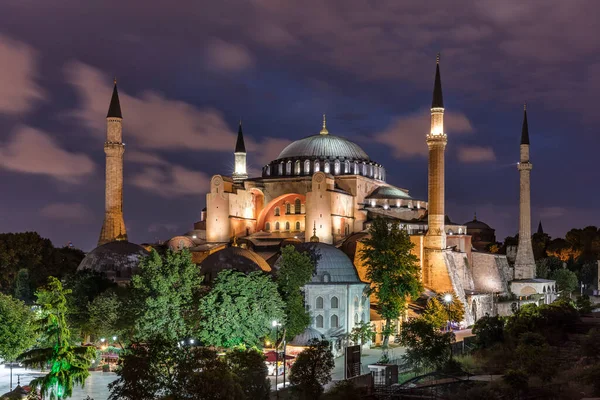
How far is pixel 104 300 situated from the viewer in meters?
27.3

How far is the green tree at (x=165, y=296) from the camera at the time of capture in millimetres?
24609

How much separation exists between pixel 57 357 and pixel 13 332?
6942mm

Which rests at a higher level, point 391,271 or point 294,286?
point 391,271

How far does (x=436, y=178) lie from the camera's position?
40.2 metres

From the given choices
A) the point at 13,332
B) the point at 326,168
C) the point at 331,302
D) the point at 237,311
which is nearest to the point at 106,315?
the point at 13,332

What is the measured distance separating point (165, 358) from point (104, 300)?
1103 cm

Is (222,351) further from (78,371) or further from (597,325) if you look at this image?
(597,325)

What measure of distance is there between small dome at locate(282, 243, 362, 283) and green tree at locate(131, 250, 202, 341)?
19.8 ft

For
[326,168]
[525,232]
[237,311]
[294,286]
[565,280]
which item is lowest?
[237,311]

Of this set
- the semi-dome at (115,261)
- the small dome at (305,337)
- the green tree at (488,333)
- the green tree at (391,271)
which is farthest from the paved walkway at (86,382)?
the green tree at (488,333)

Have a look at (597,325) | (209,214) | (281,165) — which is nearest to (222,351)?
(597,325)

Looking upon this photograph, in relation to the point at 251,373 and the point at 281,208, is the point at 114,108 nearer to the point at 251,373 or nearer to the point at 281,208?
the point at 281,208

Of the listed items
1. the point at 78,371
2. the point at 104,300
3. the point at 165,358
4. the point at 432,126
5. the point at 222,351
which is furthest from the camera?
the point at 432,126

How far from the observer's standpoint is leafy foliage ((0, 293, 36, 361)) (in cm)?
2402
